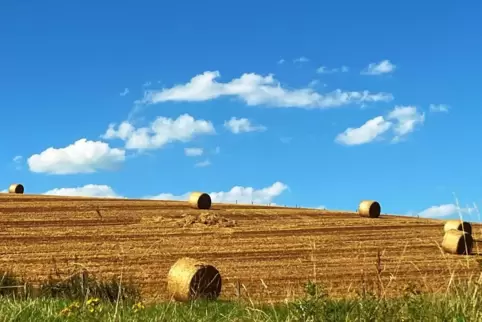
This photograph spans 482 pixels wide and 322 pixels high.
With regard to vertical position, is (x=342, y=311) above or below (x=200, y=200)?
below

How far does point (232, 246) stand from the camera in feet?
64.8

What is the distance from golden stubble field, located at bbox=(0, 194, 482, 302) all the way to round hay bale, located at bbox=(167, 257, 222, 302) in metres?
0.31

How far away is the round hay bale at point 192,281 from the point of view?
12.8 m

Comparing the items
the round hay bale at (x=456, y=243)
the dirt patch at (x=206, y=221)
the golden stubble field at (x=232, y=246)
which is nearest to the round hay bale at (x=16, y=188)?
the golden stubble field at (x=232, y=246)

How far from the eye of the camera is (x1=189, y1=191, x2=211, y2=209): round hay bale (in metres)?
29.5

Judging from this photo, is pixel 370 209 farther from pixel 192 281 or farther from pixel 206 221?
pixel 192 281

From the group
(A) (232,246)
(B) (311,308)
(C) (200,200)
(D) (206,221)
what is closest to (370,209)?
(C) (200,200)

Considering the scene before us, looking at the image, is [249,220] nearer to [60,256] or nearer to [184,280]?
[60,256]

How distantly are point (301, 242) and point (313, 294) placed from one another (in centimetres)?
1528

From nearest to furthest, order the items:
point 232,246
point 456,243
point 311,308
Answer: point 311,308 → point 232,246 → point 456,243

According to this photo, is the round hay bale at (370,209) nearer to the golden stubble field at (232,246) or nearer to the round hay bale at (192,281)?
the golden stubble field at (232,246)

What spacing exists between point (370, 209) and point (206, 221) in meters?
9.38

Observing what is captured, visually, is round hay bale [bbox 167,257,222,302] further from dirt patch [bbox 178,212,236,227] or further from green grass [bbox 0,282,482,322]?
dirt patch [bbox 178,212,236,227]

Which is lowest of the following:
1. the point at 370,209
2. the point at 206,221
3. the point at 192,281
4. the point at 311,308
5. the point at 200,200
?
the point at 192,281
